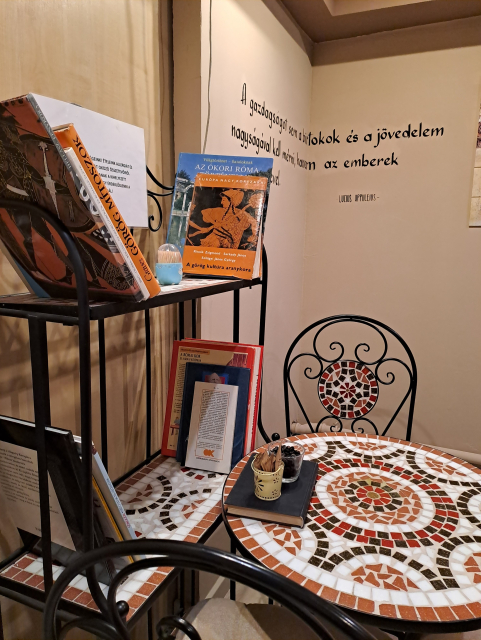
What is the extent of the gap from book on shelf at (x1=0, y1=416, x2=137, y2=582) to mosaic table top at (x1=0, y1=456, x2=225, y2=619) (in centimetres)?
5

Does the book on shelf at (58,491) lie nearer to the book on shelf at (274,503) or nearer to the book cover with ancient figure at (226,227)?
the book on shelf at (274,503)

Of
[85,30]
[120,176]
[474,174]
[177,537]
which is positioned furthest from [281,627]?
[474,174]

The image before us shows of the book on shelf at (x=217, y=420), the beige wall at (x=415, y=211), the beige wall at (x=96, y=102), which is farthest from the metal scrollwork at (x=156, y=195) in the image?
the beige wall at (x=415, y=211)

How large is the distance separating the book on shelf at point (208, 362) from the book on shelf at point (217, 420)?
0.02m

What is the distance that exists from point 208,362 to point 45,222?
0.68m

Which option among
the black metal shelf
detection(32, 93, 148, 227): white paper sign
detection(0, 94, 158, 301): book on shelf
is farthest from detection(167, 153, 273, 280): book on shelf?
detection(0, 94, 158, 301): book on shelf

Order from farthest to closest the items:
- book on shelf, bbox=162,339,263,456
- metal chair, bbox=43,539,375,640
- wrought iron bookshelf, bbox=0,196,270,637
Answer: book on shelf, bbox=162,339,263,456 < wrought iron bookshelf, bbox=0,196,270,637 < metal chair, bbox=43,539,375,640

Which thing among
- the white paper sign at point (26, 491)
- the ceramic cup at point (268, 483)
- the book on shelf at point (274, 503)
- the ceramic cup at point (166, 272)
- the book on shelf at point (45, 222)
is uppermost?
the book on shelf at point (45, 222)

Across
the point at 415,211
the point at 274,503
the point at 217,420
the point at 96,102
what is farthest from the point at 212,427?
the point at 415,211

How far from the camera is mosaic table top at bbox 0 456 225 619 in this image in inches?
30.5

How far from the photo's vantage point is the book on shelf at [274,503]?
3.14 feet

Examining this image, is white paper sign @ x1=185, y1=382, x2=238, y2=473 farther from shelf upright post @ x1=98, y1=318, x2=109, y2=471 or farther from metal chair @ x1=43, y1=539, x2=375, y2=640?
metal chair @ x1=43, y1=539, x2=375, y2=640

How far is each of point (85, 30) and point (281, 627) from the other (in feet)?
4.59

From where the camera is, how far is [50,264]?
0.69 meters
